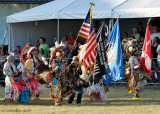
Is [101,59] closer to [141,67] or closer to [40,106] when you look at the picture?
[141,67]

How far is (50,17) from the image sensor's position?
17.1m

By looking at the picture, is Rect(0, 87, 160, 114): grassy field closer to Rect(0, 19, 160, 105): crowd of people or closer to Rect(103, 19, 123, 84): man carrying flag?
Rect(0, 19, 160, 105): crowd of people

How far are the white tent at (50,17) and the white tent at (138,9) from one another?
328mm

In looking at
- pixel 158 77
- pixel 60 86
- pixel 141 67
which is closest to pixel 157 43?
pixel 158 77

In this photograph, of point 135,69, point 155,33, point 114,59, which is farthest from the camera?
point 155,33

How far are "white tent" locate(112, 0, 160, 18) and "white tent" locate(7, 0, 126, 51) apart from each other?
33 centimetres

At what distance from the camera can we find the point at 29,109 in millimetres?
10609

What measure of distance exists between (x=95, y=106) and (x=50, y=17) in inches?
266

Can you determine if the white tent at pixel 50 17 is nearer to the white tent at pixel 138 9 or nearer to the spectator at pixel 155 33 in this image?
the white tent at pixel 138 9

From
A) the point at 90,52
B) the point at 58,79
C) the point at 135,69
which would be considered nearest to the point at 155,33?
the point at 135,69

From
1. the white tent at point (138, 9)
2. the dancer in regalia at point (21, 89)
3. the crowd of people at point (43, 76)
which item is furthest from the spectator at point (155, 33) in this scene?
the dancer in regalia at point (21, 89)

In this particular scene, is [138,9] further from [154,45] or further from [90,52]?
[90,52]

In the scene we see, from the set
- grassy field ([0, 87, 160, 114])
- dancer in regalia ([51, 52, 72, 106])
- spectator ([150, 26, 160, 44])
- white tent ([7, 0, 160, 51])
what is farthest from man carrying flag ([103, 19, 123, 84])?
spectator ([150, 26, 160, 44])

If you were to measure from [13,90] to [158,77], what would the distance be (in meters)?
5.79
